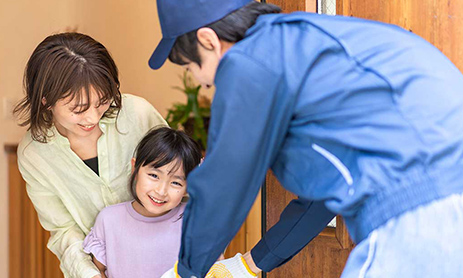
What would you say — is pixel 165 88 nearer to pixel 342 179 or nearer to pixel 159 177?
pixel 159 177

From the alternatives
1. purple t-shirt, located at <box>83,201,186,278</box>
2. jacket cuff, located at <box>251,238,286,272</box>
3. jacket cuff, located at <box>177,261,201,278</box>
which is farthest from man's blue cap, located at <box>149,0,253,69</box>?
purple t-shirt, located at <box>83,201,186,278</box>

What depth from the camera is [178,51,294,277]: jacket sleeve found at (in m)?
0.97

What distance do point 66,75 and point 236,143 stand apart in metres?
0.84

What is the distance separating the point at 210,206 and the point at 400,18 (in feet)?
2.97

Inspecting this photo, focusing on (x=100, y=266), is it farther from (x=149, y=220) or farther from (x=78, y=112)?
(x=78, y=112)

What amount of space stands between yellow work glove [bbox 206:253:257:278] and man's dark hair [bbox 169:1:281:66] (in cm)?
59

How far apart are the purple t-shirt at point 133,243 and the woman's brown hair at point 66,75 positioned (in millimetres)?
349

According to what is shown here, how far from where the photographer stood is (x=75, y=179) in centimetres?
186

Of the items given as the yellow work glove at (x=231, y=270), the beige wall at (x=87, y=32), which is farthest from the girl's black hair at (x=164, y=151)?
the beige wall at (x=87, y=32)

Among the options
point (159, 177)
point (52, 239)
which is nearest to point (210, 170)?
point (159, 177)

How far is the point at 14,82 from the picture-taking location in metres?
2.76

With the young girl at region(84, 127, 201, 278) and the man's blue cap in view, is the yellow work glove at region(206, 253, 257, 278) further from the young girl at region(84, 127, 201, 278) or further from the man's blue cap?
the man's blue cap

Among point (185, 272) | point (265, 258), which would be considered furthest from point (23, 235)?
point (185, 272)

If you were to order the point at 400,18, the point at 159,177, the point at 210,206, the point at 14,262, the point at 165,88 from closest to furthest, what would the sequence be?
the point at 210,206, the point at 400,18, the point at 159,177, the point at 14,262, the point at 165,88
